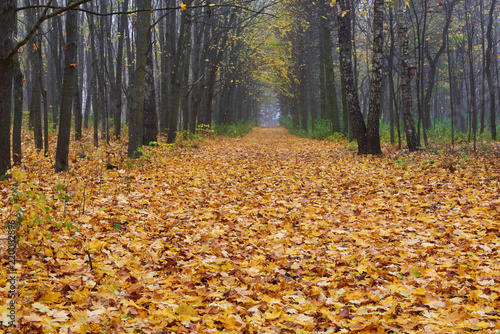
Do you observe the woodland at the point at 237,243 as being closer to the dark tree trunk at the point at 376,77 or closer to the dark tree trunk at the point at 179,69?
the dark tree trunk at the point at 376,77

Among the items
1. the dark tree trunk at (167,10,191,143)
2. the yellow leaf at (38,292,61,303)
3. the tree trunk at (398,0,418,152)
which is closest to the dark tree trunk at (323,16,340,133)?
the tree trunk at (398,0,418,152)

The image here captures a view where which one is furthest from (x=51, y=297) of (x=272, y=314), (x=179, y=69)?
(x=179, y=69)

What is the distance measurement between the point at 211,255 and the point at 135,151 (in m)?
6.16

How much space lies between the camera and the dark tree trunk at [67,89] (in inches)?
318

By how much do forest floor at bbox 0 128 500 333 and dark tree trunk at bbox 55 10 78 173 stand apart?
970 mm

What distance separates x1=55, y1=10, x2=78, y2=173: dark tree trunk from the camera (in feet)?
26.5

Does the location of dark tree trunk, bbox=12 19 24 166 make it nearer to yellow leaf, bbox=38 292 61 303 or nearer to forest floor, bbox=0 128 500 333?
forest floor, bbox=0 128 500 333

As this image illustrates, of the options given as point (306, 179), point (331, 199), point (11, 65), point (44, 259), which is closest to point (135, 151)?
point (11, 65)

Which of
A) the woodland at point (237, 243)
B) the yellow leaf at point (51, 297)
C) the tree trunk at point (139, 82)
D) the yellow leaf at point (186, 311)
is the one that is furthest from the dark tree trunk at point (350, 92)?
the yellow leaf at point (51, 297)

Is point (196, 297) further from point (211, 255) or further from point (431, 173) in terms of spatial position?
point (431, 173)

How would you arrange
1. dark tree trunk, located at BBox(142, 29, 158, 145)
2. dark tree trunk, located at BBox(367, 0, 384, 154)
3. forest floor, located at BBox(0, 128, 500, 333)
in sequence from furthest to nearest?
dark tree trunk, located at BBox(142, 29, 158, 145)
dark tree trunk, located at BBox(367, 0, 384, 154)
forest floor, located at BBox(0, 128, 500, 333)

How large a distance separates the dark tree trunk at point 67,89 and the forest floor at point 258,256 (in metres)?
0.97

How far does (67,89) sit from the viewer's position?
26.6 ft

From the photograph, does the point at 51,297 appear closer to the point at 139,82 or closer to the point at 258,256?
the point at 258,256
